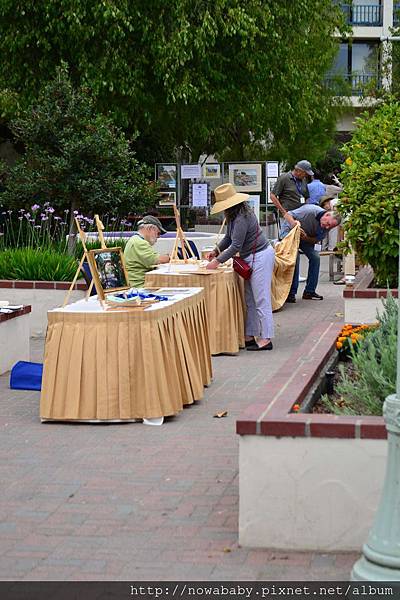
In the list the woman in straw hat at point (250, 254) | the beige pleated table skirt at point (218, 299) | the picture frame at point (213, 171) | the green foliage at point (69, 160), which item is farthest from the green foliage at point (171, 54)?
Answer: the beige pleated table skirt at point (218, 299)

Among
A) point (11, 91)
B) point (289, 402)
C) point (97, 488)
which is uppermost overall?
point (11, 91)

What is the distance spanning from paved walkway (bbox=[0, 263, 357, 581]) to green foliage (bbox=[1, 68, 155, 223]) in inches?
→ 265

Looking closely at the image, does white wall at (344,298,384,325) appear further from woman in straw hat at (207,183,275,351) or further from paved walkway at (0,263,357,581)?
woman in straw hat at (207,183,275,351)

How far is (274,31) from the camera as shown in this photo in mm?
23812

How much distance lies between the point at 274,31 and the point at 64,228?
27.6ft

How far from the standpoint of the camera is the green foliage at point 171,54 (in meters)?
22.4

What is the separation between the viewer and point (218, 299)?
41.5ft

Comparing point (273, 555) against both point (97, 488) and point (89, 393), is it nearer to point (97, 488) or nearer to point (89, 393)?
point (97, 488)

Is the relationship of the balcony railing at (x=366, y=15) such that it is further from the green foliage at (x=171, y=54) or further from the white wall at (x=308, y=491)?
the white wall at (x=308, y=491)

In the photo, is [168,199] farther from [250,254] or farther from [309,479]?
[309,479]

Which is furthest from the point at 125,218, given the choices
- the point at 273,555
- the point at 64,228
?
the point at 273,555

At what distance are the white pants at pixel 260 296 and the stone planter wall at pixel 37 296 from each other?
8.55ft

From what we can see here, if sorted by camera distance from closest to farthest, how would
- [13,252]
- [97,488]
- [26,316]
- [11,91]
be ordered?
[97,488]
[26,316]
[13,252]
[11,91]

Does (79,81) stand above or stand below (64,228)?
above
